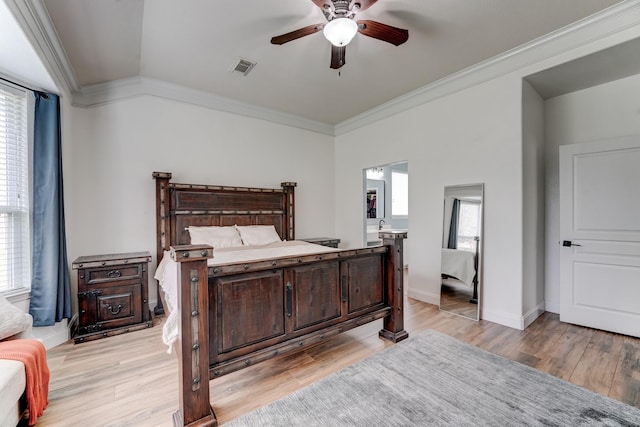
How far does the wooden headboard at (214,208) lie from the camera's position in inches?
143

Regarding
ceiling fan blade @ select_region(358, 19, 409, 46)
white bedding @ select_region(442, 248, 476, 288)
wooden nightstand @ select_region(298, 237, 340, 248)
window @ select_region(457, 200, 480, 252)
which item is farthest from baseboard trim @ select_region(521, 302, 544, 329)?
ceiling fan blade @ select_region(358, 19, 409, 46)

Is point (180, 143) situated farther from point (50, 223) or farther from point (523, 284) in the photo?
point (523, 284)

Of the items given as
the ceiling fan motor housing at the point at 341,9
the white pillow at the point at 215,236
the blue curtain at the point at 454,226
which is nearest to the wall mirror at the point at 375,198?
the blue curtain at the point at 454,226

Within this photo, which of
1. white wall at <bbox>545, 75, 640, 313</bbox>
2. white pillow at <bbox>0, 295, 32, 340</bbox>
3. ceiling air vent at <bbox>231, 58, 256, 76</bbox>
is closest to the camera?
white pillow at <bbox>0, 295, 32, 340</bbox>

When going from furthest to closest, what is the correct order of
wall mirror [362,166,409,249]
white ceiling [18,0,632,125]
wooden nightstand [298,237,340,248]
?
wall mirror [362,166,409,249]
wooden nightstand [298,237,340,248]
white ceiling [18,0,632,125]

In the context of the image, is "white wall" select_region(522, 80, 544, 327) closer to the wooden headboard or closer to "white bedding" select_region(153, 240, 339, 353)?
"white bedding" select_region(153, 240, 339, 353)

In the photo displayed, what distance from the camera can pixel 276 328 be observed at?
210 centimetres

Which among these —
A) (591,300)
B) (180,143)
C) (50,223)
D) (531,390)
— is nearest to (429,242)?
(591,300)

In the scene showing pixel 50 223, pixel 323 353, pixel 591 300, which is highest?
pixel 50 223

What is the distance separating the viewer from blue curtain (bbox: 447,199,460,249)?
11.9ft

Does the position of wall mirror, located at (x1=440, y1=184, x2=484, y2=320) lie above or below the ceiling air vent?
below

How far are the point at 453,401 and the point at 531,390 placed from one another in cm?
60

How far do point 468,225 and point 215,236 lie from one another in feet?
10.9

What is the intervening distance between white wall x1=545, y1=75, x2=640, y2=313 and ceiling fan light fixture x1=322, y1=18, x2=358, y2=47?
3.09 metres
